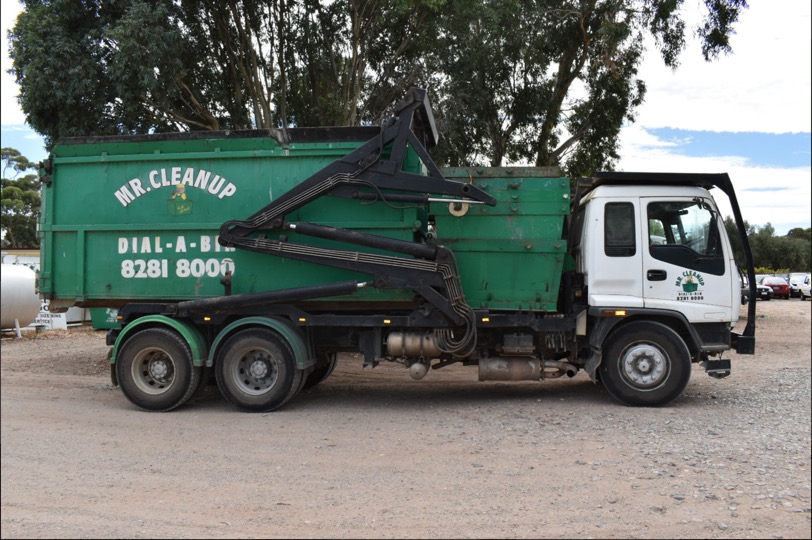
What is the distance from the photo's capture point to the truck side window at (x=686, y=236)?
312 inches

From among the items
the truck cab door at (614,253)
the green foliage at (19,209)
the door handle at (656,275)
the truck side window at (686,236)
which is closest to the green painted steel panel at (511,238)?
the truck cab door at (614,253)

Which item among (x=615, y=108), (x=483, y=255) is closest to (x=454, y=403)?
(x=483, y=255)

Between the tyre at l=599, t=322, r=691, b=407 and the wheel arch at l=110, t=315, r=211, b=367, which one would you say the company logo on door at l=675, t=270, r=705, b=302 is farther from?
the wheel arch at l=110, t=315, r=211, b=367

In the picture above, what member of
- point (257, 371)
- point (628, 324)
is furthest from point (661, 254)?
point (257, 371)

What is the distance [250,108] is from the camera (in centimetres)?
1543

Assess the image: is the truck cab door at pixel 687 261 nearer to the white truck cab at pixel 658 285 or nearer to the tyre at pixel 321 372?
the white truck cab at pixel 658 285

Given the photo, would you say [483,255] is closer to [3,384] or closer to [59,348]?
[3,384]

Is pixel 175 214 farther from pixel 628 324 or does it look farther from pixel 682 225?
pixel 682 225

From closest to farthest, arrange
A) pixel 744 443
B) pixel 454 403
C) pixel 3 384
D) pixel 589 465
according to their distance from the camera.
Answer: pixel 3 384 < pixel 589 465 < pixel 744 443 < pixel 454 403

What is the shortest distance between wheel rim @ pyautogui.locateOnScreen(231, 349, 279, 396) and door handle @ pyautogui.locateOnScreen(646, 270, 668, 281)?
4712 millimetres

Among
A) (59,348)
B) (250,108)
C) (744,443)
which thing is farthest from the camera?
(250,108)

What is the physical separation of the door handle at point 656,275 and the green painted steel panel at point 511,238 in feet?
3.57

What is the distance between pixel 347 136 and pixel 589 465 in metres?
4.72

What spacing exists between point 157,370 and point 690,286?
670cm
